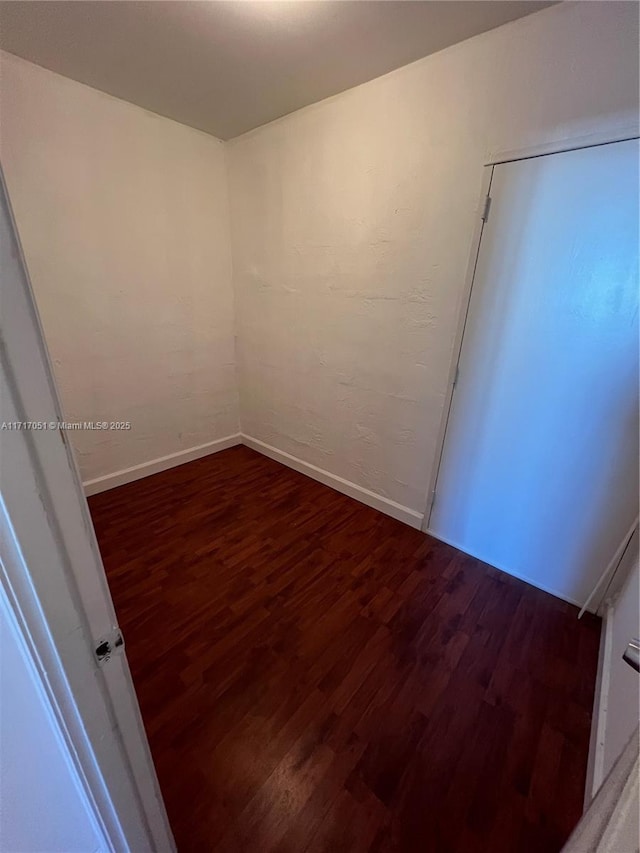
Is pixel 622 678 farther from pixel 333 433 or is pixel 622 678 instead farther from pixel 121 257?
pixel 121 257

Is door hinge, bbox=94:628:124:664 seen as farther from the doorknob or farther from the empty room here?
the doorknob

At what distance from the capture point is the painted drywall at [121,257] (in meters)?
1.89

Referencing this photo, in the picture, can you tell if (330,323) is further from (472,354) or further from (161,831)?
(161,831)

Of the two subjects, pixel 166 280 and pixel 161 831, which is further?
pixel 166 280

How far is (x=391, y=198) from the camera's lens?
1881 mm

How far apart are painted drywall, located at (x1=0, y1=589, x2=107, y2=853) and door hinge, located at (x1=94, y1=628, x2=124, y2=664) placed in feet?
0.27

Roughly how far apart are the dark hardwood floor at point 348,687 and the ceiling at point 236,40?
8.15 feet

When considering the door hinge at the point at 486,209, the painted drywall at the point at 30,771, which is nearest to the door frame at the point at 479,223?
the door hinge at the point at 486,209

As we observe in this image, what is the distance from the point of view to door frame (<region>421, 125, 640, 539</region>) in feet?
4.29

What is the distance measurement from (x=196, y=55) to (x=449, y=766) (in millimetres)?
3133

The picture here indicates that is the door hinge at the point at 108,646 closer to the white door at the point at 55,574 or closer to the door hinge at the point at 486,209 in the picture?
the white door at the point at 55,574

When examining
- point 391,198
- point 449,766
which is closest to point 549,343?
point 391,198

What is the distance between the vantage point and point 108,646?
0.58 metres

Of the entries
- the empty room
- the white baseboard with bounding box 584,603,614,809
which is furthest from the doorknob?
the white baseboard with bounding box 584,603,614,809
